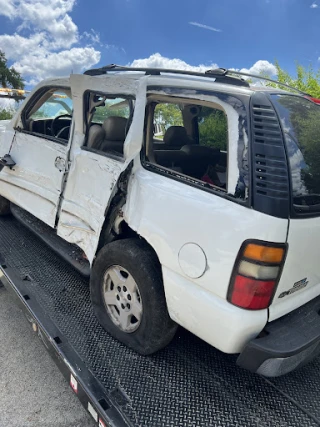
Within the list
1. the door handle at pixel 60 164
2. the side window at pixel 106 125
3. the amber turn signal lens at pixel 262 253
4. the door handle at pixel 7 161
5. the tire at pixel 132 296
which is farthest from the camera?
the door handle at pixel 7 161

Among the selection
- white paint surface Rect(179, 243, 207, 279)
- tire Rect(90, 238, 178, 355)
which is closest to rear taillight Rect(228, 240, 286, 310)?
white paint surface Rect(179, 243, 207, 279)

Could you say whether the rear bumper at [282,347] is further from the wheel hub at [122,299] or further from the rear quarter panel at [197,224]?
the wheel hub at [122,299]

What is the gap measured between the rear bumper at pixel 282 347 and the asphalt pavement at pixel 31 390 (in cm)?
110

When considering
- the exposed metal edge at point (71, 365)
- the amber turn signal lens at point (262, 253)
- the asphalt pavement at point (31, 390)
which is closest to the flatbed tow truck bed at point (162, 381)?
the exposed metal edge at point (71, 365)

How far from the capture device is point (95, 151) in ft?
9.05


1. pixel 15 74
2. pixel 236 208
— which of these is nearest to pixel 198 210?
pixel 236 208

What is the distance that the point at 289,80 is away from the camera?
23.1 feet

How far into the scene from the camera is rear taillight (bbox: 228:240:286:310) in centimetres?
172

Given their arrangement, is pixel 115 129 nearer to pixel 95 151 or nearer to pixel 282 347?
pixel 95 151

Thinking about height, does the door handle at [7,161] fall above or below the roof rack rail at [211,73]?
below

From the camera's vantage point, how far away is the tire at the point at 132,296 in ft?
7.14

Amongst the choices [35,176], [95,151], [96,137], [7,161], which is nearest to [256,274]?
[95,151]

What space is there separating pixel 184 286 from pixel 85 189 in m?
1.20

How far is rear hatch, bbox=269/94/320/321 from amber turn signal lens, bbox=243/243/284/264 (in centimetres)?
9
